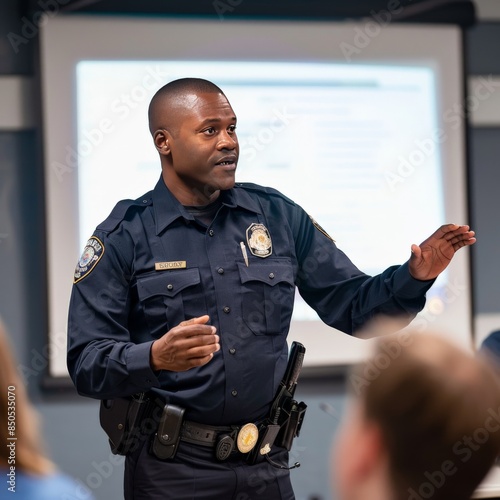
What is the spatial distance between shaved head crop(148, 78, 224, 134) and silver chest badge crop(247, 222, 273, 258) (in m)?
0.31

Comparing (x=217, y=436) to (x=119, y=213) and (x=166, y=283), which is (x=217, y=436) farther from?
(x=119, y=213)

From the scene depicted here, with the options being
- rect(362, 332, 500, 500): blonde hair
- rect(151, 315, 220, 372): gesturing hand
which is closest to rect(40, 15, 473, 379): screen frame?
rect(151, 315, 220, 372): gesturing hand

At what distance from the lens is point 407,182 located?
3795 millimetres

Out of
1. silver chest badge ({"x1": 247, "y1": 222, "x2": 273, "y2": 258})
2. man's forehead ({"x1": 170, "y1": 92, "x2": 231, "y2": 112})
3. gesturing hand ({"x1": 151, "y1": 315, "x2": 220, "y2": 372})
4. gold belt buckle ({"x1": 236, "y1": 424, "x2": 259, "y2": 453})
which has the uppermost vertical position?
man's forehead ({"x1": 170, "y1": 92, "x2": 231, "y2": 112})

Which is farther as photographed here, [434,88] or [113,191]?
[434,88]

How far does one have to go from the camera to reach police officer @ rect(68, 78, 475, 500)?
6.50 ft

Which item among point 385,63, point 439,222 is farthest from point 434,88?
point 439,222

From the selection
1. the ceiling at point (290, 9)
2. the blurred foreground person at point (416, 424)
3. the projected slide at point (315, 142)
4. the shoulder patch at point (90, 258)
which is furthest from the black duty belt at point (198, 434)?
the ceiling at point (290, 9)

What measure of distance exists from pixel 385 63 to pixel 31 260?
1.71 metres

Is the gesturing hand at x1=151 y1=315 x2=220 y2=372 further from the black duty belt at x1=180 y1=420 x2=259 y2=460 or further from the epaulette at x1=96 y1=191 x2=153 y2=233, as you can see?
the epaulette at x1=96 y1=191 x2=153 y2=233

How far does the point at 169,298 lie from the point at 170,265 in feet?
0.26

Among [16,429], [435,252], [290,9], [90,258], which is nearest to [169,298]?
[90,258]

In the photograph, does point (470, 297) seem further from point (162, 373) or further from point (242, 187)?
point (162, 373)

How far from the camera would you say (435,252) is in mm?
1979
